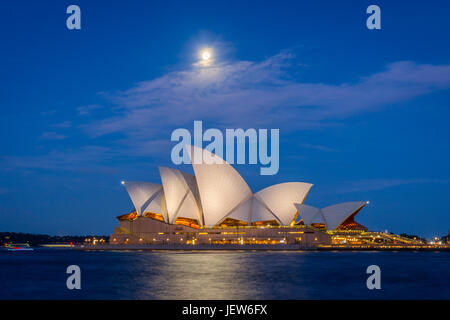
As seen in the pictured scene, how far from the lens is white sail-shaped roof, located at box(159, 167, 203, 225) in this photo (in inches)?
3634

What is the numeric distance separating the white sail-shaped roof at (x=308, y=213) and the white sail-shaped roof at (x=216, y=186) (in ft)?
32.7

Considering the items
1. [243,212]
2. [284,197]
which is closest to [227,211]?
[243,212]

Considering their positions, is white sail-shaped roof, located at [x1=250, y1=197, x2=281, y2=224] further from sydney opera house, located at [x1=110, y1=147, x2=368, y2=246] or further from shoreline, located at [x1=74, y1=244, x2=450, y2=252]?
shoreline, located at [x1=74, y1=244, x2=450, y2=252]

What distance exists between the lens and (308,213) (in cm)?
9431

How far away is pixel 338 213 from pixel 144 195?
38.6 meters

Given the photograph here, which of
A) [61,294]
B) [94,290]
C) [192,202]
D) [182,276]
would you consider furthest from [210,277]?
[192,202]

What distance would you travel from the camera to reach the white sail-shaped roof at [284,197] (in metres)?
93.2

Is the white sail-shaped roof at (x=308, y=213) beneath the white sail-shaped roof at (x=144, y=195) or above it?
beneath

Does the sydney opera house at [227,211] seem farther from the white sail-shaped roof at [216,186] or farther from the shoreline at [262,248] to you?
the shoreline at [262,248]

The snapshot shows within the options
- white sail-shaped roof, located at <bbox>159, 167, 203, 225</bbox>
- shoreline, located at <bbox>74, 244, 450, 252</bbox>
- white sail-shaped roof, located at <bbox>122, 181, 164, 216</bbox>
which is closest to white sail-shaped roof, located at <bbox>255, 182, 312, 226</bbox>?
shoreline, located at <bbox>74, 244, 450, 252</bbox>

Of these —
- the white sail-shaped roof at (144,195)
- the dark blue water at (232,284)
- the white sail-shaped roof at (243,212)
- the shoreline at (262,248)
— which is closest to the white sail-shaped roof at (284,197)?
the white sail-shaped roof at (243,212)

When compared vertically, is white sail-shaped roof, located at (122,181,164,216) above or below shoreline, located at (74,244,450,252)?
above

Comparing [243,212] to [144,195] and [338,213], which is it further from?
[144,195]
